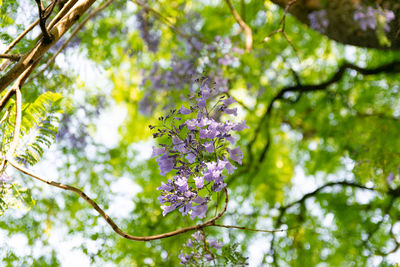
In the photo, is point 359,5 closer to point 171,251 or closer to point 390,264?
point 390,264

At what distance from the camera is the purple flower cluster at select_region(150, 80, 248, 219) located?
956mm

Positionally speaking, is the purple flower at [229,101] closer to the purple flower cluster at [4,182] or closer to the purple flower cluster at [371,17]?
the purple flower cluster at [4,182]

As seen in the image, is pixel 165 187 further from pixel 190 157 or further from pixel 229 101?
pixel 229 101

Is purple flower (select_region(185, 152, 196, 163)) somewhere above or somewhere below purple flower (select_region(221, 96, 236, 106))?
below

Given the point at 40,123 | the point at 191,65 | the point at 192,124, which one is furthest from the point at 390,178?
the point at 40,123

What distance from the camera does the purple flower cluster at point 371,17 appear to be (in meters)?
2.28

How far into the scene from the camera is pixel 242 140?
345 cm

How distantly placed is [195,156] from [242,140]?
247 centimetres

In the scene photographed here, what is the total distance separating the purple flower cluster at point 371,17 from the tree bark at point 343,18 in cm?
2

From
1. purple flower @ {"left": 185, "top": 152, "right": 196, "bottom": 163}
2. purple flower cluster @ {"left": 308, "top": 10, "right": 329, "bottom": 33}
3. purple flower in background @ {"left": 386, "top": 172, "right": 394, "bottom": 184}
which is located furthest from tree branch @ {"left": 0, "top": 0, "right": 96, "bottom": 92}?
purple flower in background @ {"left": 386, "top": 172, "right": 394, "bottom": 184}

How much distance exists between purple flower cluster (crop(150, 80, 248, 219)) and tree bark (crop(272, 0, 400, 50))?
1.61m

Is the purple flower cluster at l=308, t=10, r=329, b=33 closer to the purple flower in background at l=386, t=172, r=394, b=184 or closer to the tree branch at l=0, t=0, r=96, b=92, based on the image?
the purple flower in background at l=386, t=172, r=394, b=184

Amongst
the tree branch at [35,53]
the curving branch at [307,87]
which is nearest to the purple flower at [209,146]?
the tree branch at [35,53]

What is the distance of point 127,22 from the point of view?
10.3 feet
